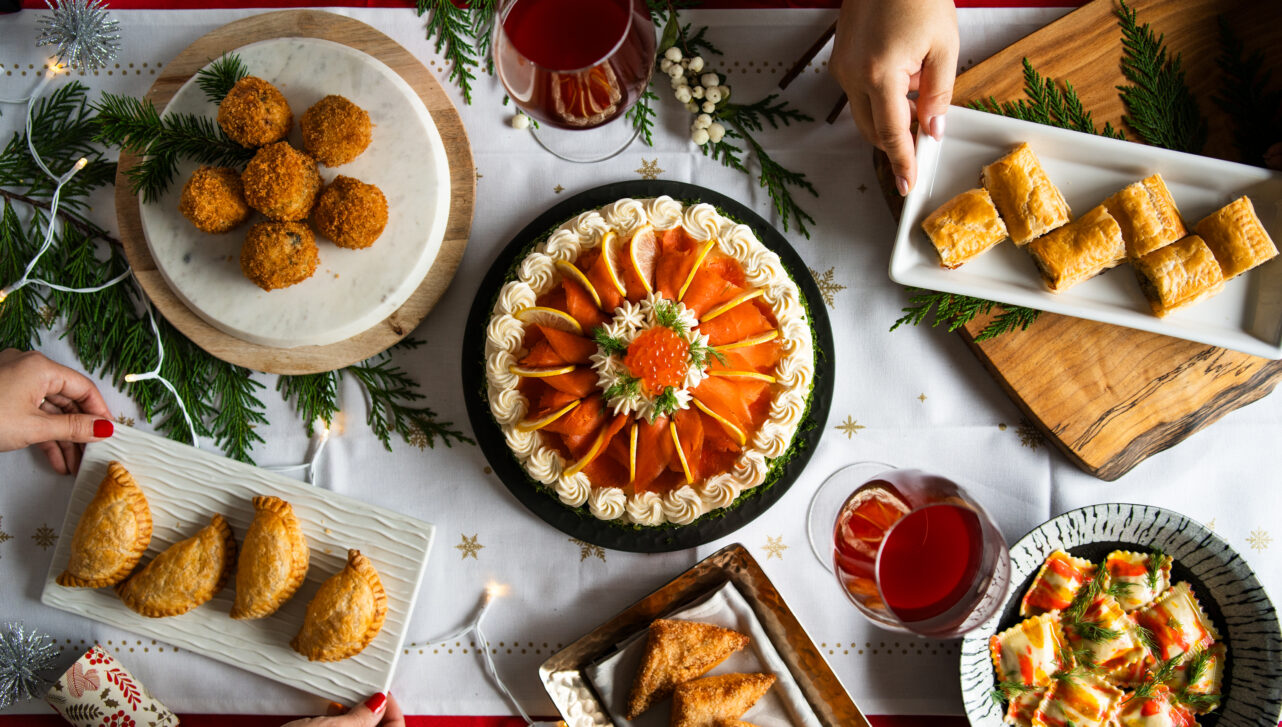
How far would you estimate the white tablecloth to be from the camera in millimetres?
2506

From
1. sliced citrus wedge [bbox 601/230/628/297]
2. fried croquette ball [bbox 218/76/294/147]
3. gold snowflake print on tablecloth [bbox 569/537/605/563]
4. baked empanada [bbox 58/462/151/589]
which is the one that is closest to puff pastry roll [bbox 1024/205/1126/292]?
sliced citrus wedge [bbox 601/230/628/297]

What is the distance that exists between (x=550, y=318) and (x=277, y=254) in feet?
2.76

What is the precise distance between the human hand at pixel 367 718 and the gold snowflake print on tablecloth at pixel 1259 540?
114 inches

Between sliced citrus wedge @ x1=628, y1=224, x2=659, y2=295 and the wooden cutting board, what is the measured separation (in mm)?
1067

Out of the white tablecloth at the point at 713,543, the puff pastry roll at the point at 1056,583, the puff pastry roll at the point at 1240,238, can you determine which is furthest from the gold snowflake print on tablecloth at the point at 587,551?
the puff pastry roll at the point at 1240,238

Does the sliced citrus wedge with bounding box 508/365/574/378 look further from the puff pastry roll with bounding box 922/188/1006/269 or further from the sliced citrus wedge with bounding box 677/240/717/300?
the puff pastry roll with bounding box 922/188/1006/269

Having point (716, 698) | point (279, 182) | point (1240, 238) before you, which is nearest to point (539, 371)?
point (279, 182)

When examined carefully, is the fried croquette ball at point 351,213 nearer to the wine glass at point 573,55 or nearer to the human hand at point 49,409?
the wine glass at point 573,55

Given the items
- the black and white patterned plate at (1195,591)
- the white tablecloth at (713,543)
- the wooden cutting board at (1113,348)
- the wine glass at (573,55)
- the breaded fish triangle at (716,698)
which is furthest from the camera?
the white tablecloth at (713,543)

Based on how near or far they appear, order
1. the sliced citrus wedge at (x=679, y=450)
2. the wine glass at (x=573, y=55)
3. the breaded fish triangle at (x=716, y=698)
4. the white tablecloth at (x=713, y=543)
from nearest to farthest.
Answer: the wine glass at (x=573, y=55)
the sliced citrus wedge at (x=679, y=450)
the breaded fish triangle at (x=716, y=698)
the white tablecloth at (x=713, y=543)

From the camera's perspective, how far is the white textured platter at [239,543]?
2.41m

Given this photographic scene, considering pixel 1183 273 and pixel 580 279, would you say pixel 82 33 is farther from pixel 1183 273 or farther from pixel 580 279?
pixel 1183 273

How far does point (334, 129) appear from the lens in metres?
2.26

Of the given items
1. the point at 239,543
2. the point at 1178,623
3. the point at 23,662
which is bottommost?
the point at 23,662
